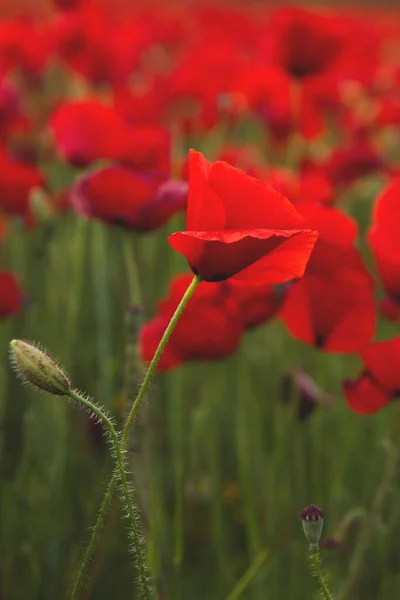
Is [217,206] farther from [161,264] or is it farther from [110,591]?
[161,264]

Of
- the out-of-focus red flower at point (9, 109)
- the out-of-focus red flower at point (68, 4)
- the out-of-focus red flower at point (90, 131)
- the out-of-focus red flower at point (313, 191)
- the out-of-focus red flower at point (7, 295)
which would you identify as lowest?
the out-of-focus red flower at point (7, 295)

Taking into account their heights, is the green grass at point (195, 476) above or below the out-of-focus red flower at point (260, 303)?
below

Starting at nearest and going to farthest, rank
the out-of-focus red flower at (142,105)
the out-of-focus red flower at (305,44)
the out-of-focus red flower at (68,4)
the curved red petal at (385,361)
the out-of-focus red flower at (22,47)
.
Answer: the curved red petal at (385,361)
the out-of-focus red flower at (305,44)
the out-of-focus red flower at (142,105)
the out-of-focus red flower at (68,4)
the out-of-focus red flower at (22,47)

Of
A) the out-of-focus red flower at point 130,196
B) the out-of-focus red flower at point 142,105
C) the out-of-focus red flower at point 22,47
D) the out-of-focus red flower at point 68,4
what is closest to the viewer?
the out-of-focus red flower at point 130,196

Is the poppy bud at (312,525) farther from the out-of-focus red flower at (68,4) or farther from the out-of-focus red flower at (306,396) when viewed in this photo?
the out-of-focus red flower at (68,4)

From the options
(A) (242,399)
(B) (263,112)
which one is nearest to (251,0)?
(B) (263,112)

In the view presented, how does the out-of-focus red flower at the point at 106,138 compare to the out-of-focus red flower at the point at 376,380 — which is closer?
the out-of-focus red flower at the point at 376,380

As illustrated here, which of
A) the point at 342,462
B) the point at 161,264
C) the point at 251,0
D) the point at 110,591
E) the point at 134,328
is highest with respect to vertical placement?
the point at 251,0

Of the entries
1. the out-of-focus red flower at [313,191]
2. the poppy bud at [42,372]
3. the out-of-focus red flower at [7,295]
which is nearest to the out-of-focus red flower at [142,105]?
the out-of-focus red flower at [313,191]
